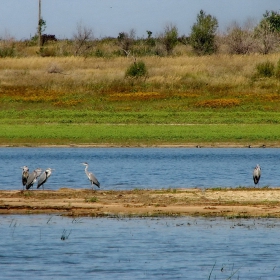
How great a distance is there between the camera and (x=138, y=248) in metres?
16.6

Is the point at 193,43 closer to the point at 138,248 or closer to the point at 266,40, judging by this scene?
the point at 266,40

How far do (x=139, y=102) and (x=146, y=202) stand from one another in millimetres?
31155

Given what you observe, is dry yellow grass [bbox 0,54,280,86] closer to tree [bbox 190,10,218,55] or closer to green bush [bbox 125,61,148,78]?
green bush [bbox 125,61,148,78]

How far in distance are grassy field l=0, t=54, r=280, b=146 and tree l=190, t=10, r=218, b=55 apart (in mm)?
13879

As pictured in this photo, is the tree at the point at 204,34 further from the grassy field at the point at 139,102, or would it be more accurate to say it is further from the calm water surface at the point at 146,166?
the calm water surface at the point at 146,166

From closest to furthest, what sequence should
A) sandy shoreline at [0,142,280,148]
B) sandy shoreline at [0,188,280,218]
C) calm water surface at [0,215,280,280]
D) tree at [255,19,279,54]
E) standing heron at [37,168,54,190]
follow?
calm water surface at [0,215,280,280] → sandy shoreline at [0,188,280,218] → standing heron at [37,168,54,190] → sandy shoreline at [0,142,280,148] → tree at [255,19,279,54]

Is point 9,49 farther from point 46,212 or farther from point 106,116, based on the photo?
point 46,212

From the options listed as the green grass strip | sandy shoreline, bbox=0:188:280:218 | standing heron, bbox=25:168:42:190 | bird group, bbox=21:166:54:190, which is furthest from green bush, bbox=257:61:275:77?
standing heron, bbox=25:168:42:190

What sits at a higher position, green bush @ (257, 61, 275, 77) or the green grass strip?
green bush @ (257, 61, 275, 77)

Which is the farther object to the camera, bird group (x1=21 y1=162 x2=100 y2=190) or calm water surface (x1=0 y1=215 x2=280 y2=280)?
bird group (x1=21 y1=162 x2=100 y2=190)

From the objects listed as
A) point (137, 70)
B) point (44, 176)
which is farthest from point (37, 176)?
point (137, 70)

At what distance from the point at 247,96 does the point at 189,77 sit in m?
7.32

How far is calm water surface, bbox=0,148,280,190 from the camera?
26844 millimetres

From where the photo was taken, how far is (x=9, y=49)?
77.4 meters
